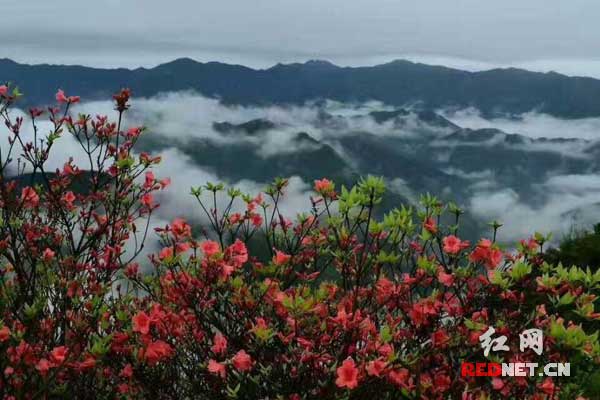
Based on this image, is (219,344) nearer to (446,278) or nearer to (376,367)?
(376,367)

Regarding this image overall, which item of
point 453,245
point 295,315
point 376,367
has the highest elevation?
point 453,245

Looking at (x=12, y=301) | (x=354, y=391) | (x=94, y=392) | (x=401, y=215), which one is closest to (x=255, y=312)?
(x=354, y=391)

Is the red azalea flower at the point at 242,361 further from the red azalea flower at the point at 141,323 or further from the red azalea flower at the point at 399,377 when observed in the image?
the red azalea flower at the point at 399,377

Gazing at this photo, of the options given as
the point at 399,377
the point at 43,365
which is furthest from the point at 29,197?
the point at 399,377

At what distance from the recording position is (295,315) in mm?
3492

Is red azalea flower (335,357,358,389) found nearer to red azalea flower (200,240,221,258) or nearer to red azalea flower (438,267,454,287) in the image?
red azalea flower (438,267,454,287)

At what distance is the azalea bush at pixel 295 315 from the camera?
3.65 m

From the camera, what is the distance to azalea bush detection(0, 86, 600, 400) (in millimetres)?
3650

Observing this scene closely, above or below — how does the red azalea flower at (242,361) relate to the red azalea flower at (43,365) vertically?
above

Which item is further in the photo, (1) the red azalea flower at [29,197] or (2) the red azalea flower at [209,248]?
(1) the red azalea flower at [29,197]

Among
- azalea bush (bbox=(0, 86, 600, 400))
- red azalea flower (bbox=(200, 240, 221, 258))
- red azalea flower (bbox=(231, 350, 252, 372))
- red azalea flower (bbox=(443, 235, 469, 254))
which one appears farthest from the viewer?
red azalea flower (bbox=(443, 235, 469, 254))

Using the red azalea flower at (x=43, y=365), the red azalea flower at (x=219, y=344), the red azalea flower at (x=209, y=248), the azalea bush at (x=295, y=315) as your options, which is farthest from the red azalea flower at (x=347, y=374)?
the red azalea flower at (x=43, y=365)

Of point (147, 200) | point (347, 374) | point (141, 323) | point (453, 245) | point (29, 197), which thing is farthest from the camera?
point (147, 200)

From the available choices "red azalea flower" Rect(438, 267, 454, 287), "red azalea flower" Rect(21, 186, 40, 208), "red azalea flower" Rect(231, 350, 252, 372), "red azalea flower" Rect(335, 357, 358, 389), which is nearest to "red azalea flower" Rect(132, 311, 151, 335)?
"red azalea flower" Rect(231, 350, 252, 372)
